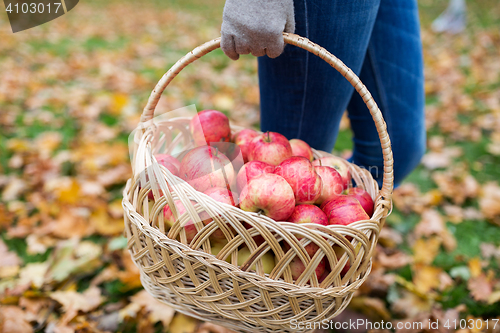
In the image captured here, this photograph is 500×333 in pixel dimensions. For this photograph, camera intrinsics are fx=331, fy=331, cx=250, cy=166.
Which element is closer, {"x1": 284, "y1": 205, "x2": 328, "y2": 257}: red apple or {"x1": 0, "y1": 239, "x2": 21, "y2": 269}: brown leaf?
{"x1": 284, "y1": 205, "x2": 328, "y2": 257}: red apple

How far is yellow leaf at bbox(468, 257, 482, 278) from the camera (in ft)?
4.74

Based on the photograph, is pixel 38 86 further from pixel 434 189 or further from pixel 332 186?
pixel 434 189

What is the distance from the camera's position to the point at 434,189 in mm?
→ 1999

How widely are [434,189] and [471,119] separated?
1.15 m

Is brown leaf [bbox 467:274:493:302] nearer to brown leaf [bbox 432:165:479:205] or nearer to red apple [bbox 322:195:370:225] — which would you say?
brown leaf [bbox 432:165:479:205]

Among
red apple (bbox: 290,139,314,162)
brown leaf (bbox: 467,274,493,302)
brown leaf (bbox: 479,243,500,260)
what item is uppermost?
red apple (bbox: 290,139,314,162)

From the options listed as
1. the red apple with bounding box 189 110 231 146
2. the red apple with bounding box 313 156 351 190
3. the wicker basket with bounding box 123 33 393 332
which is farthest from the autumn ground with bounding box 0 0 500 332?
the red apple with bounding box 189 110 231 146

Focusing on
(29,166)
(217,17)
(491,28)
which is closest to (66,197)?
(29,166)

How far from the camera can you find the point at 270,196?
2.85ft

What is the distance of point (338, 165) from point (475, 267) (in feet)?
2.90

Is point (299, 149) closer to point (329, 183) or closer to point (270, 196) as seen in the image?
point (329, 183)

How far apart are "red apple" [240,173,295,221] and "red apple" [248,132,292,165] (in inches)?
6.0

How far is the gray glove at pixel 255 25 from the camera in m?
0.81

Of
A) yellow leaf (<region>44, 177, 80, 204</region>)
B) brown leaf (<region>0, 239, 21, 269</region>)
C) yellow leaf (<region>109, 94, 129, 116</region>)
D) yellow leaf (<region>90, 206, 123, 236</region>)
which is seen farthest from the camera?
yellow leaf (<region>109, 94, 129, 116</region>)
